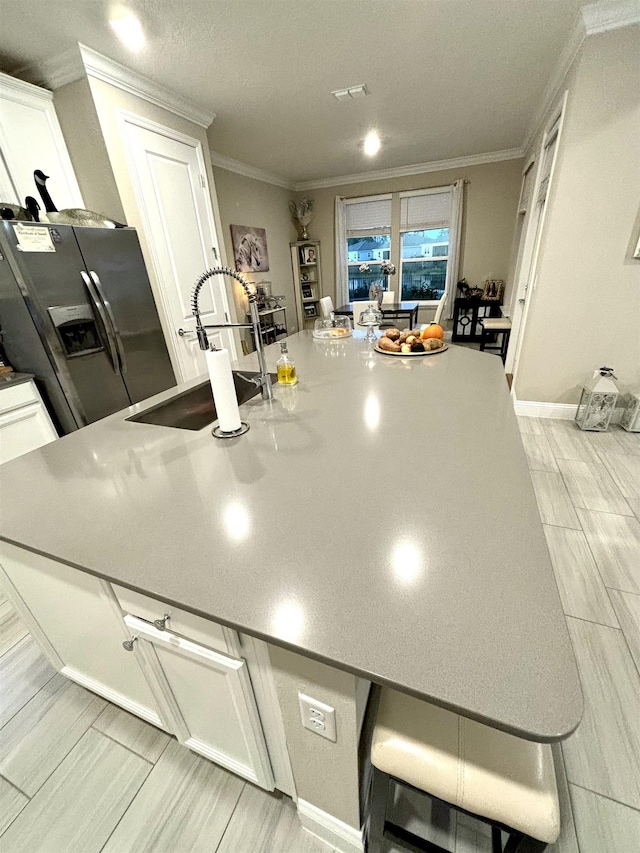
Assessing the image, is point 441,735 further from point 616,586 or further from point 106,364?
point 106,364

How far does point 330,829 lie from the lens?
870 millimetres

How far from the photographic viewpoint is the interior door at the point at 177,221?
253cm

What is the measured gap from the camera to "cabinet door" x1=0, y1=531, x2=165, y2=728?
859 mm

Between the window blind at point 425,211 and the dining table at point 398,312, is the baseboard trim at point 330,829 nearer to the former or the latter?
the dining table at point 398,312

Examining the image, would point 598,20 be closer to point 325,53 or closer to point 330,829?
point 325,53

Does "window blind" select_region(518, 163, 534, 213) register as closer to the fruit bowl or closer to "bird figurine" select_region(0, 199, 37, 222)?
the fruit bowl

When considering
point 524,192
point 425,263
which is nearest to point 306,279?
point 425,263

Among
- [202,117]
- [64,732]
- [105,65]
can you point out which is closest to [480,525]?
[64,732]

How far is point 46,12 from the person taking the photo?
174 centimetres

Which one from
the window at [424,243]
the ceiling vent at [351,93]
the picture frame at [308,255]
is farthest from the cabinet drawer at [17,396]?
the window at [424,243]

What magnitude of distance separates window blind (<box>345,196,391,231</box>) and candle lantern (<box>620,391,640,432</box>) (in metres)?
4.58

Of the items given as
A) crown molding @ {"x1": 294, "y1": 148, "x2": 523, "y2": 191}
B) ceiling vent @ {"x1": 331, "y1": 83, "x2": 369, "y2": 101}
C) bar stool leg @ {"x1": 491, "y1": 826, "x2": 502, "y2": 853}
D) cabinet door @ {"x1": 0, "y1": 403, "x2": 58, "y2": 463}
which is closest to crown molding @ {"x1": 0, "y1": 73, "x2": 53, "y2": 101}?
cabinet door @ {"x1": 0, "y1": 403, "x2": 58, "y2": 463}

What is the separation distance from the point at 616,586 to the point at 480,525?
1412 millimetres

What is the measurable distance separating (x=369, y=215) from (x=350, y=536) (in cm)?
647
